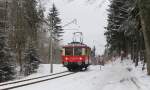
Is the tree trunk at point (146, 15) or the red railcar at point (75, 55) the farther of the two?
the red railcar at point (75, 55)

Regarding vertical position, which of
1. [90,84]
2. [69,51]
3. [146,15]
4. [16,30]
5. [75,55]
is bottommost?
[90,84]

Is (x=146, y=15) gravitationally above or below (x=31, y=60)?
above

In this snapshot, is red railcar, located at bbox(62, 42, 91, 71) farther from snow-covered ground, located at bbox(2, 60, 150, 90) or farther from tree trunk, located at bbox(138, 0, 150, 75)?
tree trunk, located at bbox(138, 0, 150, 75)

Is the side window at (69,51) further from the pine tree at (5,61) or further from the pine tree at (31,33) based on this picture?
the pine tree at (31,33)

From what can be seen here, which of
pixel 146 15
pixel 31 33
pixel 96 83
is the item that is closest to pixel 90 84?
pixel 96 83

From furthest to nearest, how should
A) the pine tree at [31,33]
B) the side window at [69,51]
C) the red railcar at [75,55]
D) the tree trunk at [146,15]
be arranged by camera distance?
the pine tree at [31,33], the side window at [69,51], the red railcar at [75,55], the tree trunk at [146,15]

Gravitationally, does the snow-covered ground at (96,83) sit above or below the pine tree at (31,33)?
below

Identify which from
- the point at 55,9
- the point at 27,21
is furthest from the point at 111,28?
the point at 55,9

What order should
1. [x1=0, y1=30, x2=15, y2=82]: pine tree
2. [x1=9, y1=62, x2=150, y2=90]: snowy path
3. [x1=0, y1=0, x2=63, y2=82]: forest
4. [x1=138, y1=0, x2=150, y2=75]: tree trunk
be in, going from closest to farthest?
[x1=9, y1=62, x2=150, y2=90]: snowy path
[x1=138, y1=0, x2=150, y2=75]: tree trunk
[x1=0, y1=30, x2=15, y2=82]: pine tree
[x1=0, y1=0, x2=63, y2=82]: forest

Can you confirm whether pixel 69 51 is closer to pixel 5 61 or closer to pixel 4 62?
pixel 5 61

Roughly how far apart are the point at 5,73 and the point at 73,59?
861 centimetres

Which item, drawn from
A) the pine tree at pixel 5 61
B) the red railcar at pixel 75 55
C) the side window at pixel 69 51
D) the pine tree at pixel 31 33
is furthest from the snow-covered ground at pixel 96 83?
the pine tree at pixel 31 33

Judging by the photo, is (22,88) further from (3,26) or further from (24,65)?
(24,65)

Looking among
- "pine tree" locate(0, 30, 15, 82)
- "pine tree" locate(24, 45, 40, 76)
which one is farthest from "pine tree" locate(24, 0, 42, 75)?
"pine tree" locate(0, 30, 15, 82)
